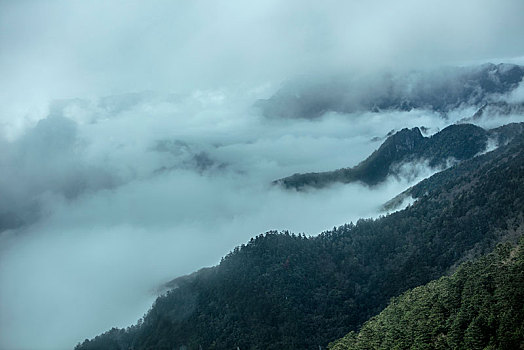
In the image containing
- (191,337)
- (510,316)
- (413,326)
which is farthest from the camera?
(191,337)

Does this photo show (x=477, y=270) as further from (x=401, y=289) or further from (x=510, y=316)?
(x=401, y=289)

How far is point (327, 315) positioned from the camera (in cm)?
19975

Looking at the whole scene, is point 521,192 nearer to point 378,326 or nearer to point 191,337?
point 378,326

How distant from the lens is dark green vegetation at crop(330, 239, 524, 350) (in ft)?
299

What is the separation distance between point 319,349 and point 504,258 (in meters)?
83.4

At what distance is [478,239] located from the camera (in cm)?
18338

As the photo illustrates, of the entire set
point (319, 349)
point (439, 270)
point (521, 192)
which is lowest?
point (319, 349)

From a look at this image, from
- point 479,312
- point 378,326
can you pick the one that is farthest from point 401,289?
point 479,312

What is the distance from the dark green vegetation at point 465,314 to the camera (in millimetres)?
91062

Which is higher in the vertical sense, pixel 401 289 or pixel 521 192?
pixel 521 192

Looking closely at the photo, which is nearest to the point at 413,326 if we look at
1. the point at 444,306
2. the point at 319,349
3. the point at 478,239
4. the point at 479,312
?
the point at 444,306

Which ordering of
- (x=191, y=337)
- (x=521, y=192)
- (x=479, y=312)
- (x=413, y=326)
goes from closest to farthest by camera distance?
1. (x=479, y=312)
2. (x=413, y=326)
3. (x=521, y=192)
4. (x=191, y=337)

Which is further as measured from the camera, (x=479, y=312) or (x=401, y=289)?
(x=401, y=289)

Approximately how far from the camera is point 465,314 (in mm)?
100812
